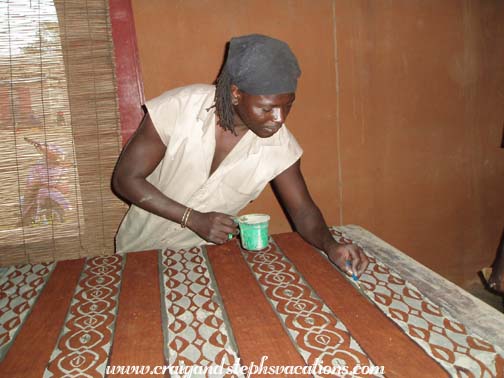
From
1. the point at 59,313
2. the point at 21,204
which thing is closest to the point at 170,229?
the point at 59,313

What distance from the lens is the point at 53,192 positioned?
279 centimetres

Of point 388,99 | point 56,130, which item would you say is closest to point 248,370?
point 56,130

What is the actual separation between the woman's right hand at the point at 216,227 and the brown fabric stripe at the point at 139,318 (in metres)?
0.24

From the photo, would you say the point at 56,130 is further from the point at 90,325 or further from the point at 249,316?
the point at 249,316

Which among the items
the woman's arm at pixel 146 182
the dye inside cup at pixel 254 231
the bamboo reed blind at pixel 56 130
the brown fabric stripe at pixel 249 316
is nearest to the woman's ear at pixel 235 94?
the woman's arm at pixel 146 182

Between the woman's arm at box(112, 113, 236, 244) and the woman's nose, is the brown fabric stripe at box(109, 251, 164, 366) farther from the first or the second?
the woman's nose

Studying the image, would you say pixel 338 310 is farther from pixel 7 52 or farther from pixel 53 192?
pixel 7 52

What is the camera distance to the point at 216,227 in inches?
69.8

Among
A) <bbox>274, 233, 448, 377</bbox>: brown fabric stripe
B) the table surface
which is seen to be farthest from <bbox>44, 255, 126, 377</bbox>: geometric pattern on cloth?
<bbox>274, 233, 448, 377</bbox>: brown fabric stripe

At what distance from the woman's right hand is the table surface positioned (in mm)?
79

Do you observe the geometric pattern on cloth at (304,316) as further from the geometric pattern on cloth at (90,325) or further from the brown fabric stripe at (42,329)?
the brown fabric stripe at (42,329)

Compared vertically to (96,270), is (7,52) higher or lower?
higher

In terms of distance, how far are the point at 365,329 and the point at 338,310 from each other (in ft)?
0.41

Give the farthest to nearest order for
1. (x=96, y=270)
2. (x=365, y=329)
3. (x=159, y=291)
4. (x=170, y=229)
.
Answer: (x=170, y=229) → (x=96, y=270) → (x=159, y=291) → (x=365, y=329)
